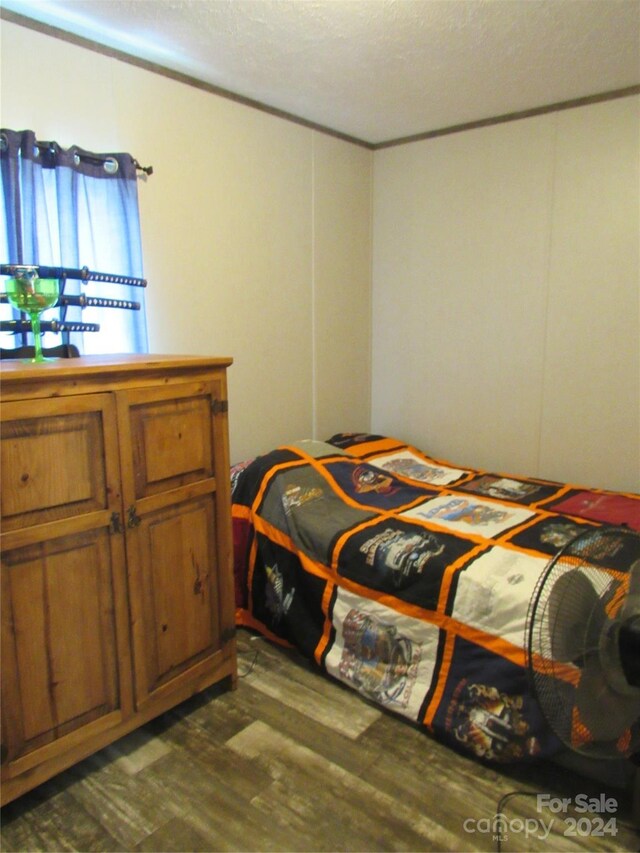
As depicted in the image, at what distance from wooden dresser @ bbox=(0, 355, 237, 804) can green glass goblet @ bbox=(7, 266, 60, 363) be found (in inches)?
6.7

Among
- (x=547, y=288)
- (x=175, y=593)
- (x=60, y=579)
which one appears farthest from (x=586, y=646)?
(x=547, y=288)

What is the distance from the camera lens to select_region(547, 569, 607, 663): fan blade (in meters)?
1.31

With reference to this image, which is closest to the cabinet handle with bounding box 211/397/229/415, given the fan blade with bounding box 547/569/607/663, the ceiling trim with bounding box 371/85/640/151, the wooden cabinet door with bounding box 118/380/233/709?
the wooden cabinet door with bounding box 118/380/233/709

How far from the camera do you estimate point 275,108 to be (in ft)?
9.09

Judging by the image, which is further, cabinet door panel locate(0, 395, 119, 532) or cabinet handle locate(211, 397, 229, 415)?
cabinet handle locate(211, 397, 229, 415)

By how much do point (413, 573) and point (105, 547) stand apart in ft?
3.20

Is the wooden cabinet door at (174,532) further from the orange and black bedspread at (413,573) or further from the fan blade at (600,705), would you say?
the fan blade at (600,705)

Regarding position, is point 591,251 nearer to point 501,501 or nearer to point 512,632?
point 501,501

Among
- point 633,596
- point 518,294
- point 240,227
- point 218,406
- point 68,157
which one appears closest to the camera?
point 633,596

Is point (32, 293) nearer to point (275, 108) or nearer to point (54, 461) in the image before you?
point (54, 461)

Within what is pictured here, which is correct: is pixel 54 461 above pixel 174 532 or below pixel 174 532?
above

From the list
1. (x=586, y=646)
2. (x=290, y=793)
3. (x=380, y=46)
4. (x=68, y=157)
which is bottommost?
(x=290, y=793)

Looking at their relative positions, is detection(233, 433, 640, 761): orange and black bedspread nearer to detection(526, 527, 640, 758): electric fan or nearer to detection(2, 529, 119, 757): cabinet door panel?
detection(526, 527, 640, 758): electric fan

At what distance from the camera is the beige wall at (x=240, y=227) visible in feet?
6.88
